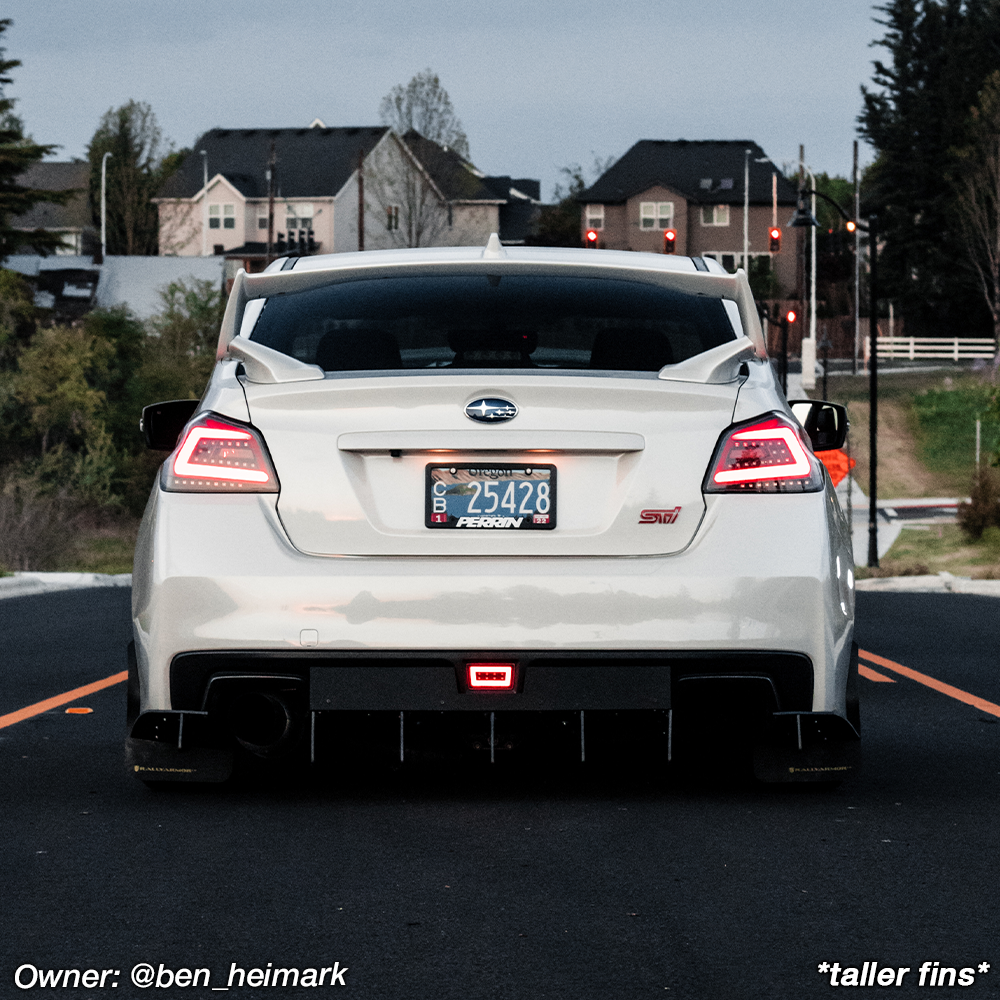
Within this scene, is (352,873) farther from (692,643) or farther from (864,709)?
(864,709)

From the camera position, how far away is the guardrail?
85188mm

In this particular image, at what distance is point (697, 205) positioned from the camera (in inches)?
3861

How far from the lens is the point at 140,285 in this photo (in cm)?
8912

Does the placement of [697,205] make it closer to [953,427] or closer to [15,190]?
[953,427]

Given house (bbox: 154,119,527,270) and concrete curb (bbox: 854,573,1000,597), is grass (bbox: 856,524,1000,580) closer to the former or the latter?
concrete curb (bbox: 854,573,1000,597)

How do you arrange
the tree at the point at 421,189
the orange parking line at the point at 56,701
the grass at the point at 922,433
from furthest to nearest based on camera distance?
1. the tree at the point at 421,189
2. the grass at the point at 922,433
3. the orange parking line at the point at 56,701

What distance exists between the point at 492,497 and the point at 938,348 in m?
84.6

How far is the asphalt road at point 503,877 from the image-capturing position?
13.7 feet

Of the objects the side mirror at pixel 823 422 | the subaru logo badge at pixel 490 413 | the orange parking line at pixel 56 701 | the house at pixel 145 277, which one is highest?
the house at pixel 145 277

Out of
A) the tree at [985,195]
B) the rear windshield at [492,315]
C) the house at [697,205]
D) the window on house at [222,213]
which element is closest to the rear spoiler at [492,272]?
the rear windshield at [492,315]

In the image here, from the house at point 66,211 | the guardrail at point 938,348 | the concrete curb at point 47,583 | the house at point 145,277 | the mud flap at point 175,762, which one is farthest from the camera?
the house at point 66,211

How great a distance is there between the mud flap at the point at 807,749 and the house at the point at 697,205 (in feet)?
302

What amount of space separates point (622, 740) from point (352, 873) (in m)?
1.11

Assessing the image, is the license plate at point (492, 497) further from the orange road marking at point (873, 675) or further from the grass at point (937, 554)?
the grass at point (937, 554)
